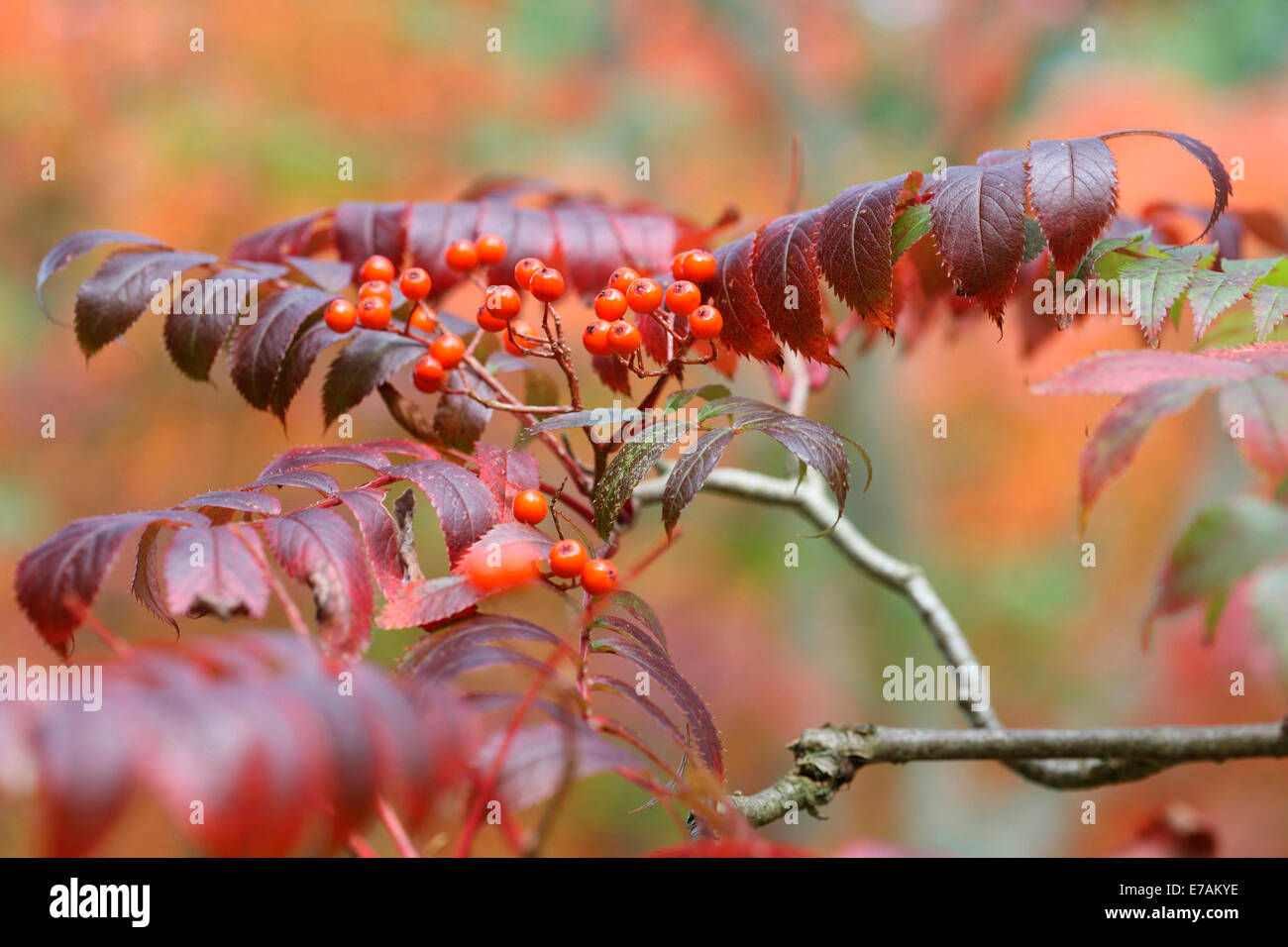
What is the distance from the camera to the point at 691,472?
0.90 metres

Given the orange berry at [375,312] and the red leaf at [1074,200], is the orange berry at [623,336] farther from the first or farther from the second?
the red leaf at [1074,200]

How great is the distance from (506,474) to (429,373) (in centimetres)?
19

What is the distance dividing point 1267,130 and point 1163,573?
4776 millimetres

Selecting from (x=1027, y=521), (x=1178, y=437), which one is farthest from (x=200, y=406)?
(x=1178, y=437)

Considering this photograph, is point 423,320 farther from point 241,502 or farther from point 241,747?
point 241,747

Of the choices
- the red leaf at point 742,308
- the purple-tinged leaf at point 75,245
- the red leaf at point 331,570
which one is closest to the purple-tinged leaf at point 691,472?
the red leaf at point 742,308

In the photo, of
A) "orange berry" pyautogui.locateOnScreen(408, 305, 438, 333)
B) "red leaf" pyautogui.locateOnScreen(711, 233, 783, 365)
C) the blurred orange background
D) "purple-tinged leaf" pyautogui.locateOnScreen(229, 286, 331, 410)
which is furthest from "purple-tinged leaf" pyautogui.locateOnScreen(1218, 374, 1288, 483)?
the blurred orange background

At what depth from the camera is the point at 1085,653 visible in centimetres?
496

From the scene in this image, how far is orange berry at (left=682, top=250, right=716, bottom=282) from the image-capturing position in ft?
3.57

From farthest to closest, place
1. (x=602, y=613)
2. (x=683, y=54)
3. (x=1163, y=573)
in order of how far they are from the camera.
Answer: (x=683, y=54), (x=602, y=613), (x=1163, y=573)

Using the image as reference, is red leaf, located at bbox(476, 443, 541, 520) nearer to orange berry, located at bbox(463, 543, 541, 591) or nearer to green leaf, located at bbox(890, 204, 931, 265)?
orange berry, located at bbox(463, 543, 541, 591)

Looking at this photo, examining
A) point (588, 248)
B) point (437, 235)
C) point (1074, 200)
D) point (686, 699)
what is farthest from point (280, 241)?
point (1074, 200)

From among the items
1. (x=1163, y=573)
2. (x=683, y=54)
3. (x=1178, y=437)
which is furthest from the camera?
(x=683, y=54)
